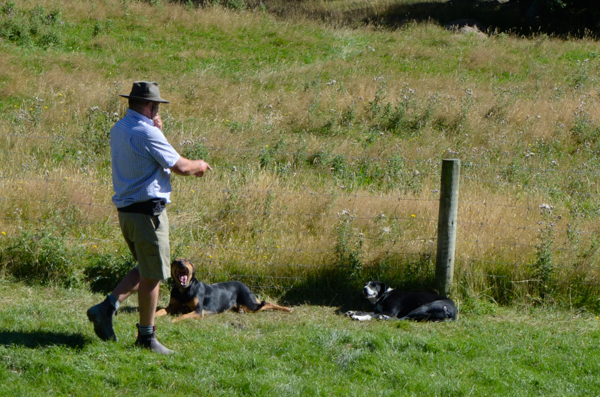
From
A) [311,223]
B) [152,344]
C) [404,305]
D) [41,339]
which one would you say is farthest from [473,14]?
[41,339]

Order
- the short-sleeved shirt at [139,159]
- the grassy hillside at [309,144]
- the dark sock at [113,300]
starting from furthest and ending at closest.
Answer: the grassy hillside at [309,144]
the dark sock at [113,300]
the short-sleeved shirt at [139,159]

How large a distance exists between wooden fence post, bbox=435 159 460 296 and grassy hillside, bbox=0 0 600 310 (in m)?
0.24

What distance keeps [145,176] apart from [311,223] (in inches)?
125

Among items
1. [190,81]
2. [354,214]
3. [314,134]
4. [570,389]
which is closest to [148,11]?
[190,81]

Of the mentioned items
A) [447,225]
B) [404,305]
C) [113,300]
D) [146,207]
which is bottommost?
[404,305]

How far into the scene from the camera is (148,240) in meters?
4.68

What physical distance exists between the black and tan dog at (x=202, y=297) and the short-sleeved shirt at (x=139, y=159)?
5.20 feet

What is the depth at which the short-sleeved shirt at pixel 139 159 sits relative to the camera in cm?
455

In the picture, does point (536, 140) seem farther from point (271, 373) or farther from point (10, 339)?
point (10, 339)

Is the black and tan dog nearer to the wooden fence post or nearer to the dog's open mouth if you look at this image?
the dog's open mouth

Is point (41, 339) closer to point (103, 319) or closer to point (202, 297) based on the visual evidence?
point (103, 319)

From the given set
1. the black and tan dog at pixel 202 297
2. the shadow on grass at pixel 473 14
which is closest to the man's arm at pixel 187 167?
the black and tan dog at pixel 202 297

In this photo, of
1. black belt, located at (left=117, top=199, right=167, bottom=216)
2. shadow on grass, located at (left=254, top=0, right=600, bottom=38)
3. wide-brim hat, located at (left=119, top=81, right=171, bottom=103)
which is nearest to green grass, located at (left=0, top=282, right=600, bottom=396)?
black belt, located at (left=117, top=199, right=167, bottom=216)

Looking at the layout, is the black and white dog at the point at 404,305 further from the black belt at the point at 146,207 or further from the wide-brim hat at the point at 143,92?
the wide-brim hat at the point at 143,92
